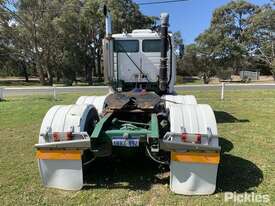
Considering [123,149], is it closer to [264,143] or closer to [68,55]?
[264,143]

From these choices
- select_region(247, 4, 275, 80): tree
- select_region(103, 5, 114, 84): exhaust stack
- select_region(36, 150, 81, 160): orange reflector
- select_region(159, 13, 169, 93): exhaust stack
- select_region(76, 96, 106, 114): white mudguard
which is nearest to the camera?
select_region(36, 150, 81, 160): orange reflector

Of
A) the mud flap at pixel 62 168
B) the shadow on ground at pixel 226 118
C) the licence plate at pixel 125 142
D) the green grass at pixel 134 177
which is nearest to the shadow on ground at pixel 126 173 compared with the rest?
the green grass at pixel 134 177

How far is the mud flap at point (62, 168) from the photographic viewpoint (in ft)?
14.9

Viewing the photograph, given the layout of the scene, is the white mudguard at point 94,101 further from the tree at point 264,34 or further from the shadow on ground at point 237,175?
the tree at point 264,34

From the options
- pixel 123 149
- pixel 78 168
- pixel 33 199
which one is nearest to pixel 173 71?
pixel 123 149

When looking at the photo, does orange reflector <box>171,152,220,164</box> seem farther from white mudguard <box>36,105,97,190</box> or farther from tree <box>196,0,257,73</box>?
tree <box>196,0,257,73</box>

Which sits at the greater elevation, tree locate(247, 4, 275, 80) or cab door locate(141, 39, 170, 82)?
tree locate(247, 4, 275, 80)

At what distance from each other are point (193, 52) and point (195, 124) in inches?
1634

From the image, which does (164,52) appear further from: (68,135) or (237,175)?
(68,135)

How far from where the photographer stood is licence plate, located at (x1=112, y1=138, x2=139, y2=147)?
14.9 ft

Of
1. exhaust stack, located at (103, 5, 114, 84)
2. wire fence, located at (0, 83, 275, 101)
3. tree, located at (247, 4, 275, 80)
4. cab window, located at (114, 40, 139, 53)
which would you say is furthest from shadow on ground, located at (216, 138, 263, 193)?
tree, located at (247, 4, 275, 80)

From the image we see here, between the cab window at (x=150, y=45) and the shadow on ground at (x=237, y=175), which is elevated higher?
the cab window at (x=150, y=45)

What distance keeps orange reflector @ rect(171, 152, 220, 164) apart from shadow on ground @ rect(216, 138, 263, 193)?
1.71 ft

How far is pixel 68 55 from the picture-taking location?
128 feet
